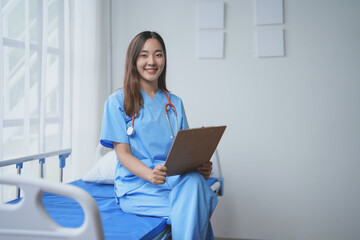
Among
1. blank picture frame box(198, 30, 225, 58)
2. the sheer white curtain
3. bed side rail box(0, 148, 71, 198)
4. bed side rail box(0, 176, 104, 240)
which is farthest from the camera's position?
blank picture frame box(198, 30, 225, 58)

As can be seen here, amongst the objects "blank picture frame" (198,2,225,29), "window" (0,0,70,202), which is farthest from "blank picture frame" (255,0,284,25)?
"window" (0,0,70,202)

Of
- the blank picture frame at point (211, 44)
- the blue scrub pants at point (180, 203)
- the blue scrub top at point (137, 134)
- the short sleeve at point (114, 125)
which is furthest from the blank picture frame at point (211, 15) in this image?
the blue scrub pants at point (180, 203)

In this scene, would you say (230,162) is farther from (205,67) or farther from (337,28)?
(337,28)

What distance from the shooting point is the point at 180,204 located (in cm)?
138

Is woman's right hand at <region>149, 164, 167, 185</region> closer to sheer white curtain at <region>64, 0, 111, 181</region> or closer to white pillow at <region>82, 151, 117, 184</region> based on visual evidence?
white pillow at <region>82, 151, 117, 184</region>

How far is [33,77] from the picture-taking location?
84.4 inches

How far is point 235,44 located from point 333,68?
2.31 feet

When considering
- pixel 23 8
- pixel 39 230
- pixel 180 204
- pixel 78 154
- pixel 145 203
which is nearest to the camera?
pixel 39 230

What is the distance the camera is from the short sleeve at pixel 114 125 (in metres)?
1.55

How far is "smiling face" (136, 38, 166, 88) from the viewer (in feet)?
5.36

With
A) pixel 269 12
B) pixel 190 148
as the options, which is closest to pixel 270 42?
pixel 269 12

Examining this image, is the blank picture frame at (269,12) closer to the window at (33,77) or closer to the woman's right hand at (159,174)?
the window at (33,77)

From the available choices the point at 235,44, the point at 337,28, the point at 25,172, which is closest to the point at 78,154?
the point at 25,172

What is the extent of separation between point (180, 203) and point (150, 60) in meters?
0.65
